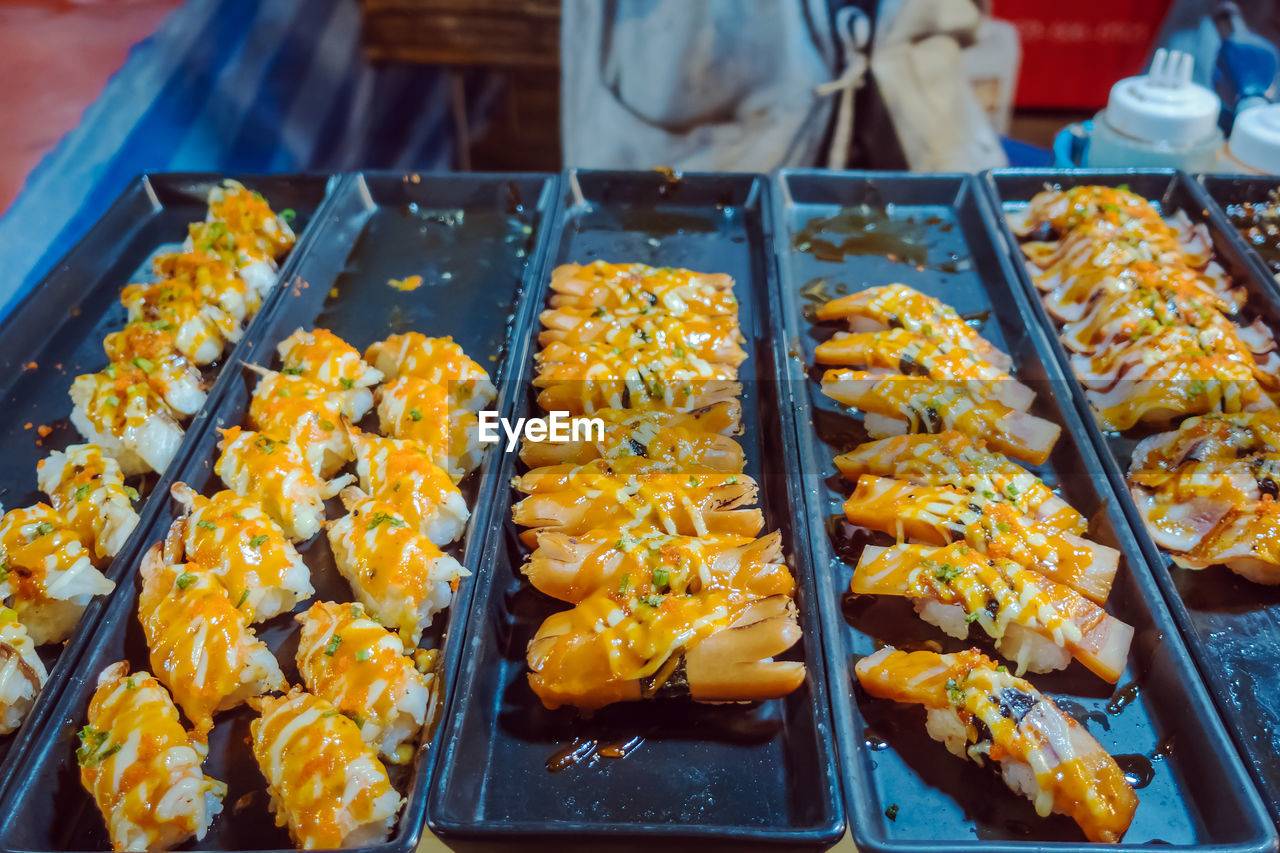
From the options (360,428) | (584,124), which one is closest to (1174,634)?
(360,428)

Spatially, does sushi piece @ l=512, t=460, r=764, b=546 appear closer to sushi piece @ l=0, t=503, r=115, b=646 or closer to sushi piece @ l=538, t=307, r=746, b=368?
sushi piece @ l=538, t=307, r=746, b=368

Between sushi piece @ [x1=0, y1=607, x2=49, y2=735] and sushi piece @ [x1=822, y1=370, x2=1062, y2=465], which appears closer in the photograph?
sushi piece @ [x1=0, y1=607, x2=49, y2=735]

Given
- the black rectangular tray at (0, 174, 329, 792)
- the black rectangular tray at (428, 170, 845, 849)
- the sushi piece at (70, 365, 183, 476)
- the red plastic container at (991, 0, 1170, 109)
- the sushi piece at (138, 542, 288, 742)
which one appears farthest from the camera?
the red plastic container at (991, 0, 1170, 109)

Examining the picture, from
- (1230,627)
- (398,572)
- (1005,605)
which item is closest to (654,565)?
(398,572)

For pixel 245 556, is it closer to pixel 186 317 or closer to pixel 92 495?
pixel 92 495

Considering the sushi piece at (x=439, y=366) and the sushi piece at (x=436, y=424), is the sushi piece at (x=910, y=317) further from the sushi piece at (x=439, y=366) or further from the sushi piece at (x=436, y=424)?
the sushi piece at (x=436, y=424)

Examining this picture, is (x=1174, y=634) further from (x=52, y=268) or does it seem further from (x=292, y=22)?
(x=292, y=22)

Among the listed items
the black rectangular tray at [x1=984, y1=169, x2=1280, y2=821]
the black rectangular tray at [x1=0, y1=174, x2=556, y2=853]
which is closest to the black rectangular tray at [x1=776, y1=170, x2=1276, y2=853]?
the black rectangular tray at [x1=984, y1=169, x2=1280, y2=821]

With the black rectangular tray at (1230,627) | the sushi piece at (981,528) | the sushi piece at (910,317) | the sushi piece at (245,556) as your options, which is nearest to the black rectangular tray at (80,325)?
the sushi piece at (245,556)
